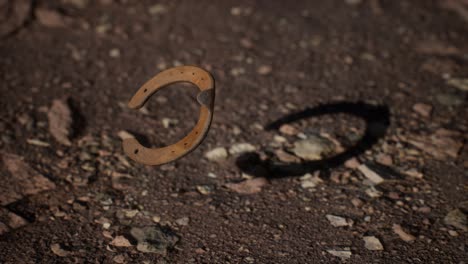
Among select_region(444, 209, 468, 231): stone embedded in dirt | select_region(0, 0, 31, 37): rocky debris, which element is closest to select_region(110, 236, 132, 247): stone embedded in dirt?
select_region(444, 209, 468, 231): stone embedded in dirt

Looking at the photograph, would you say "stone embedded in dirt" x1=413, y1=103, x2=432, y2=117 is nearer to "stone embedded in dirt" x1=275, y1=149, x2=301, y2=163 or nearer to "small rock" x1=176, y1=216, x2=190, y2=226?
"stone embedded in dirt" x1=275, y1=149, x2=301, y2=163

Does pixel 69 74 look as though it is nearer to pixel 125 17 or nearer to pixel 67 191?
pixel 125 17

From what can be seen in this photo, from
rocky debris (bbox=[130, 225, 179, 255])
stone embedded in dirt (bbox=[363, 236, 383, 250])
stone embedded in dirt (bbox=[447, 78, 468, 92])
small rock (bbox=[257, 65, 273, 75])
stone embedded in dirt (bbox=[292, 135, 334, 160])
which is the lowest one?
rocky debris (bbox=[130, 225, 179, 255])

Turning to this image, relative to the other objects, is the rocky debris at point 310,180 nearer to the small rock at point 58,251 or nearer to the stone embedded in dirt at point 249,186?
the stone embedded in dirt at point 249,186

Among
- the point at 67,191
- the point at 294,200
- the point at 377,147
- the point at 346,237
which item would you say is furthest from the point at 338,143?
the point at 67,191

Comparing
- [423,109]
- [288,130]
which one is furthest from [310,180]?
[423,109]

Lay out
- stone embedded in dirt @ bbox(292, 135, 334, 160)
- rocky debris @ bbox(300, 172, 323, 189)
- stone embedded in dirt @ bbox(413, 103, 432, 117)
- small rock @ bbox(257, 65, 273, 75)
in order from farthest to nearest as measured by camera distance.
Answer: small rock @ bbox(257, 65, 273, 75), stone embedded in dirt @ bbox(413, 103, 432, 117), stone embedded in dirt @ bbox(292, 135, 334, 160), rocky debris @ bbox(300, 172, 323, 189)

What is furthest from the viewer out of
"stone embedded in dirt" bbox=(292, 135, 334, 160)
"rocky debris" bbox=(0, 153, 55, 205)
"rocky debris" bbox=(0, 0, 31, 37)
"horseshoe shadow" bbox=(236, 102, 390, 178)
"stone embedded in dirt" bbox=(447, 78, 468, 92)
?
"rocky debris" bbox=(0, 0, 31, 37)
